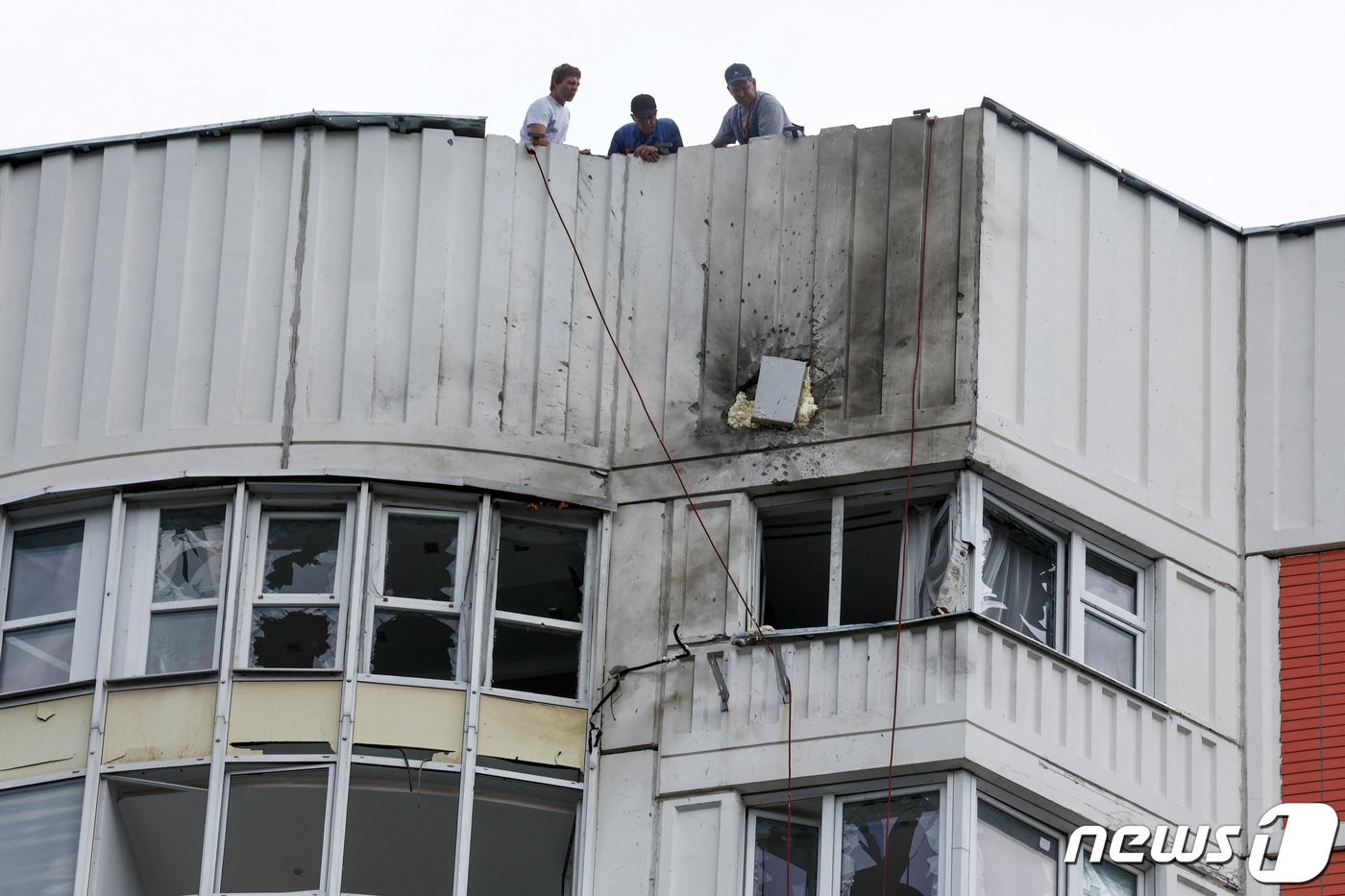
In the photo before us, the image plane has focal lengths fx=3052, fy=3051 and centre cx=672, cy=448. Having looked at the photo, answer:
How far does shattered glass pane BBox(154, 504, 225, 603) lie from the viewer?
27.5 m

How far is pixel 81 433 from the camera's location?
28.3 metres

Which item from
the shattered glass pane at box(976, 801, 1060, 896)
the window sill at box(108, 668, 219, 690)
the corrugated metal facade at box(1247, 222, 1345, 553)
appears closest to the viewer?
the shattered glass pane at box(976, 801, 1060, 896)

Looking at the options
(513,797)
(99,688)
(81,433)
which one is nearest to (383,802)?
(513,797)

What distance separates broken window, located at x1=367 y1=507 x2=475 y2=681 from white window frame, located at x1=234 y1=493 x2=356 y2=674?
280 mm

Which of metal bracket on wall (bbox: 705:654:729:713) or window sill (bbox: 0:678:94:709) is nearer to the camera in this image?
metal bracket on wall (bbox: 705:654:729:713)

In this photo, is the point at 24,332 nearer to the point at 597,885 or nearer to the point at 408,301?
the point at 408,301

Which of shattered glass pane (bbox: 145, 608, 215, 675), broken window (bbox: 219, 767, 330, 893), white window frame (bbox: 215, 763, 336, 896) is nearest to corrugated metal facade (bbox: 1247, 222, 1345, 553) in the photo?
white window frame (bbox: 215, 763, 336, 896)

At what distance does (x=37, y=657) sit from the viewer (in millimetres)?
27719

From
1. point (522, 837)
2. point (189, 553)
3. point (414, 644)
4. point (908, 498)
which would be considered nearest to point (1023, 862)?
point (908, 498)

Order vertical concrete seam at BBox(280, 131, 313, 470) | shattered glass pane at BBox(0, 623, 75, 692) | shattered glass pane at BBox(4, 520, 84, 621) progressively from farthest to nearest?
shattered glass pane at BBox(4, 520, 84, 621) < vertical concrete seam at BBox(280, 131, 313, 470) < shattered glass pane at BBox(0, 623, 75, 692)

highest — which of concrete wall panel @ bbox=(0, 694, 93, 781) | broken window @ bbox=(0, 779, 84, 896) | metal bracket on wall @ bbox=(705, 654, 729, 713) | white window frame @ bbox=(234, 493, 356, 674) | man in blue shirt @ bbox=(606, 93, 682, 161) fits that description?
man in blue shirt @ bbox=(606, 93, 682, 161)

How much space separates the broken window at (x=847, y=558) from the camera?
27234 millimetres

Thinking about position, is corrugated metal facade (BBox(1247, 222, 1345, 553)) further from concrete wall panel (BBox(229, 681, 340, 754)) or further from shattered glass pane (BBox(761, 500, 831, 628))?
concrete wall panel (BBox(229, 681, 340, 754))

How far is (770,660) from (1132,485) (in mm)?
3949
